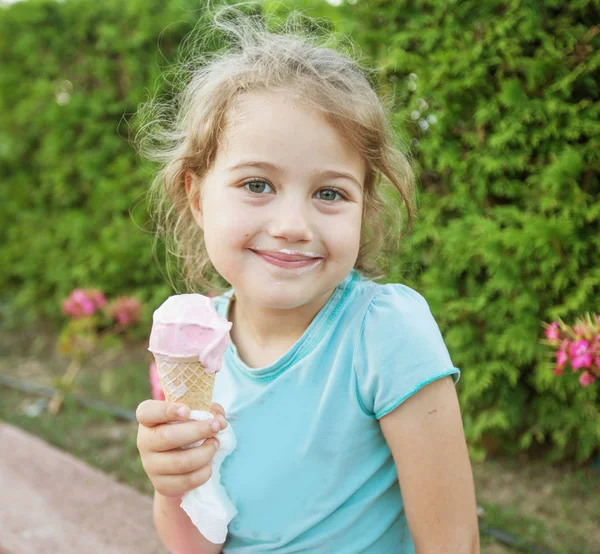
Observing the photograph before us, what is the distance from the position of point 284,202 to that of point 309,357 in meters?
0.37

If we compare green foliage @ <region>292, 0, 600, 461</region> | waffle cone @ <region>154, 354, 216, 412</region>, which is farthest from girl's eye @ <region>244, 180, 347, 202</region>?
green foliage @ <region>292, 0, 600, 461</region>

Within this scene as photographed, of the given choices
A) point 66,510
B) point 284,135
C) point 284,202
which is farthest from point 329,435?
point 66,510

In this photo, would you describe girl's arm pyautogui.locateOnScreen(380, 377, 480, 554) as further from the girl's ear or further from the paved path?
the paved path

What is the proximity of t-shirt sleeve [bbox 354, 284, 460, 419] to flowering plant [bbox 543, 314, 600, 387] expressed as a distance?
111 cm

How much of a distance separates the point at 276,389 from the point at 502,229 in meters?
1.69

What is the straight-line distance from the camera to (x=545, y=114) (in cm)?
255

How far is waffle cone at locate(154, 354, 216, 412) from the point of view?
1.31 meters

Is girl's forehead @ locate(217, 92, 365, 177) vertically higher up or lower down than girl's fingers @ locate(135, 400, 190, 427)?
higher up

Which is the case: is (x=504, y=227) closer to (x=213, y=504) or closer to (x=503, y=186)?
(x=503, y=186)

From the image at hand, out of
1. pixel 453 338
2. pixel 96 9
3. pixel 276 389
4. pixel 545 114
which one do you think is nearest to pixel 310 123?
pixel 276 389

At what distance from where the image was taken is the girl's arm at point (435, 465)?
1287 millimetres

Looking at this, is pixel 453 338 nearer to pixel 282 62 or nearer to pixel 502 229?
pixel 502 229

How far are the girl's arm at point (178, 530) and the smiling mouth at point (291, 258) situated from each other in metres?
0.63

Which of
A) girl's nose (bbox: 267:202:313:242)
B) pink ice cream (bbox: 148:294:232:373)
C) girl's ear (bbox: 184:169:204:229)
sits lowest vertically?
pink ice cream (bbox: 148:294:232:373)
